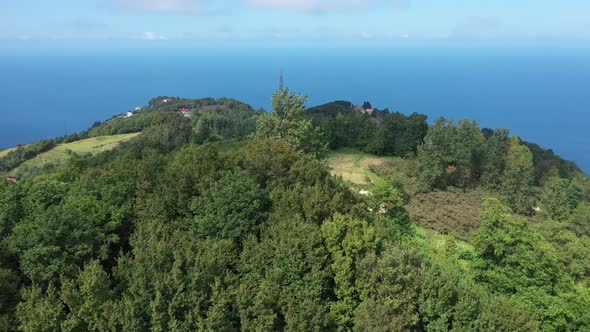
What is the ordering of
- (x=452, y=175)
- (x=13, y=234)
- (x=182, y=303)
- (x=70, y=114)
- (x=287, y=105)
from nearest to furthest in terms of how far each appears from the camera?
(x=182, y=303), (x=13, y=234), (x=287, y=105), (x=452, y=175), (x=70, y=114)

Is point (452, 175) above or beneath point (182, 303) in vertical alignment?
beneath

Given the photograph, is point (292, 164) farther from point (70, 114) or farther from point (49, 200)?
point (70, 114)

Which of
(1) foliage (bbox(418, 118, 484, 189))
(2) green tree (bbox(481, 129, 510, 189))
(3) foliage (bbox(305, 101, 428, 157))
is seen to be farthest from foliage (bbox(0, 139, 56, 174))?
(2) green tree (bbox(481, 129, 510, 189))

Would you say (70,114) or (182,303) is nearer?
(182,303)

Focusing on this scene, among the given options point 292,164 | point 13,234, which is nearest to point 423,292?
point 292,164

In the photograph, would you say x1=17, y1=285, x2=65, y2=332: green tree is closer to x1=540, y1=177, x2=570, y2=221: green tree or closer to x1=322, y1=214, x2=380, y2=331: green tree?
x1=322, y1=214, x2=380, y2=331: green tree

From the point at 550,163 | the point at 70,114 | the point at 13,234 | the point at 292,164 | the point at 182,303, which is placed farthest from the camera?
the point at 70,114

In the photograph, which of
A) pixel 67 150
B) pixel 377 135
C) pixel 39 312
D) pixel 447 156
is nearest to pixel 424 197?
pixel 447 156
